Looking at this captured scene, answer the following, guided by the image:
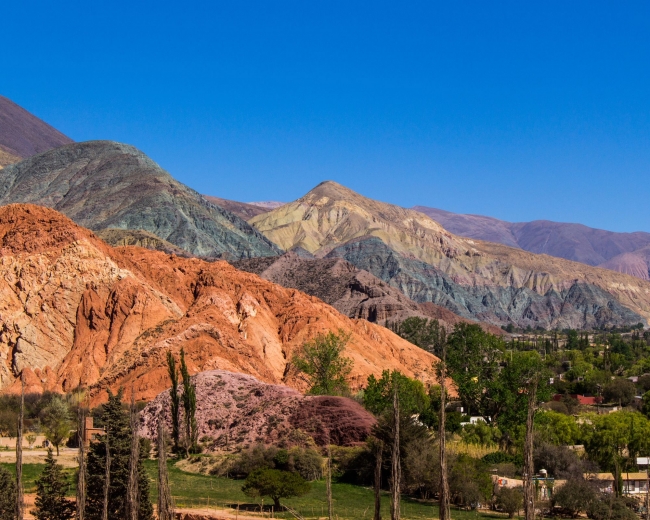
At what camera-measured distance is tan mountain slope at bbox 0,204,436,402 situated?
77.8 m

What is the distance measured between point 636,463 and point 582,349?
99943mm

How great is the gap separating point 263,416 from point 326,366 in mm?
20732

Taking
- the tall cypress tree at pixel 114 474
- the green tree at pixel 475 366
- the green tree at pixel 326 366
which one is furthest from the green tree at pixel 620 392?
the tall cypress tree at pixel 114 474

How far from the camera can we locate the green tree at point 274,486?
134 feet

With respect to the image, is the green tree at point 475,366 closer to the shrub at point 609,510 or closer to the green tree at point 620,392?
the green tree at point 620,392

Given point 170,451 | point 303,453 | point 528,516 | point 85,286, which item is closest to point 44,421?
point 170,451

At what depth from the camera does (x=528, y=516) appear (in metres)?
18.8

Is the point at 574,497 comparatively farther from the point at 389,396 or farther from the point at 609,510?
the point at 389,396

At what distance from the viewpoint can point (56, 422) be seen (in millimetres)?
58031

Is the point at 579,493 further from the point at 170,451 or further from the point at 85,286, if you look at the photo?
the point at 85,286

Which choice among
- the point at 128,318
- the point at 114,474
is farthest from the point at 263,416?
the point at 128,318

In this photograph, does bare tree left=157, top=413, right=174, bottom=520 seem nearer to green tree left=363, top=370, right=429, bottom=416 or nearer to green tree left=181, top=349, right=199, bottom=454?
green tree left=181, top=349, right=199, bottom=454

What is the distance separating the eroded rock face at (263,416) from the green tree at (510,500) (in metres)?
13.7

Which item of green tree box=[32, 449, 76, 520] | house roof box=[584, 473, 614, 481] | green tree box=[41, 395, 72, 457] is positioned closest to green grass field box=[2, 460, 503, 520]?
green tree box=[32, 449, 76, 520]
